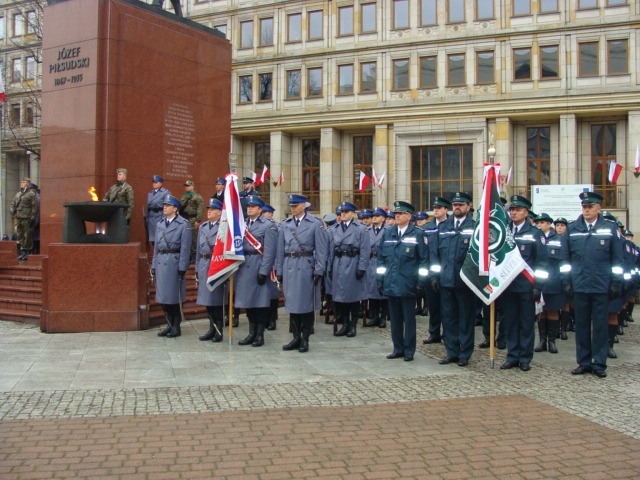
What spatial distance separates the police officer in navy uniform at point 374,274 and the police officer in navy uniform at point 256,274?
118 inches

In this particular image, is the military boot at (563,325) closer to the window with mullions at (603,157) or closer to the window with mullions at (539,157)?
the window with mullions at (603,157)

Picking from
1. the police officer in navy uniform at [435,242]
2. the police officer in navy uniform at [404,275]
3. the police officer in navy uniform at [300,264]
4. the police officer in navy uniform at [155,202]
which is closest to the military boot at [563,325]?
the police officer in navy uniform at [435,242]

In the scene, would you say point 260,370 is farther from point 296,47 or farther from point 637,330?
point 296,47

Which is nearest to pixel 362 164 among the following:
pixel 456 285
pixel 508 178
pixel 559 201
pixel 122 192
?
pixel 508 178

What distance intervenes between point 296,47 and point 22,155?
23.5 m

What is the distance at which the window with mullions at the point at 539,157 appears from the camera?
3781 cm

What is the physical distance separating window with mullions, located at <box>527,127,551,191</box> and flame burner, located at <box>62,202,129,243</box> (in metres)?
30.9

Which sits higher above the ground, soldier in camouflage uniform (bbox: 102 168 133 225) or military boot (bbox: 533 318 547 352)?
soldier in camouflage uniform (bbox: 102 168 133 225)

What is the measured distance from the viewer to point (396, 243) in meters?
9.20

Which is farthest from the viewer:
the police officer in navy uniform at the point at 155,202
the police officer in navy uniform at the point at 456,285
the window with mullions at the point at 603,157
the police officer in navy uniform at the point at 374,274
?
the window with mullions at the point at 603,157

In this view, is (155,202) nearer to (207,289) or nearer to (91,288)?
(91,288)

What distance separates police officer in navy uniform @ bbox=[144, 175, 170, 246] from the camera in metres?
12.8

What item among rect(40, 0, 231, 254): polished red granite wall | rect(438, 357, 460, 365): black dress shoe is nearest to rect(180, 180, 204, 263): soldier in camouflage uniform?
rect(40, 0, 231, 254): polished red granite wall

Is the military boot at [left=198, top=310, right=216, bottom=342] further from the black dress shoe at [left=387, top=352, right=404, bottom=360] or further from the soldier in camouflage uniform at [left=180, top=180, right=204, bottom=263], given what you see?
the soldier in camouflage uniform at [left=180, top=180, right=204, bottom=263]
